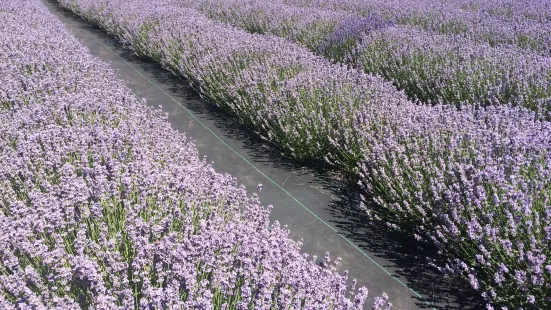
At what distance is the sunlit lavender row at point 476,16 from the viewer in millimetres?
6145

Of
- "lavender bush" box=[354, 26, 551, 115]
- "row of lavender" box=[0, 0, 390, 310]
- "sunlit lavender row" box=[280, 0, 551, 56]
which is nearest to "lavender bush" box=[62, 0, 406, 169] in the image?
"lavender bush" box=[354, 26, 551, 115]

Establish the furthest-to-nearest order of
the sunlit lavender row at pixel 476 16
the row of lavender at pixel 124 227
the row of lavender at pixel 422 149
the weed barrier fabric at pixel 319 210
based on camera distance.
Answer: the sunlit lavender row at pixel 476 16 → the weed barrier fabric at pixel 319 210 → the row of lavender at pixel 422 149 → the row of lavender at pixel 124 227

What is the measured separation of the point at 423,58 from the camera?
208 inches

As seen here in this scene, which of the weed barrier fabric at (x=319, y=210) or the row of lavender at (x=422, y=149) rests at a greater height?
the row of lavender at (x=422, y=149)

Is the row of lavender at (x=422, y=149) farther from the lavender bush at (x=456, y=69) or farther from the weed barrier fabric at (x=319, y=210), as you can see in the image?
the lavender bush at (x=456, y=69)

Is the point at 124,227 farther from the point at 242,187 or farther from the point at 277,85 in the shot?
the point at 277,85

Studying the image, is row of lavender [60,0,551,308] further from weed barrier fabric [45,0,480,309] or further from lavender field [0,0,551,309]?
weed barrier fabric [45,0,480,309]

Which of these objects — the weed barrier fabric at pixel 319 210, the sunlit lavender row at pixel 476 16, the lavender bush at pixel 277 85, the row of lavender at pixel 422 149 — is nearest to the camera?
the row of lavender at pixel 422 149

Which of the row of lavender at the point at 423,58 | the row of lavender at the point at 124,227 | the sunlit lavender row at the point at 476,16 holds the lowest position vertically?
the row of lavender at the point at 124,227

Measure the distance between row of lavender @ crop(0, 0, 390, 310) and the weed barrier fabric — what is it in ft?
0.98

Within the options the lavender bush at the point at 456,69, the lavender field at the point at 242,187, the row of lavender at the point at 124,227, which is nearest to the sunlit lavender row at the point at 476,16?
the lavender field at the point at 242,187

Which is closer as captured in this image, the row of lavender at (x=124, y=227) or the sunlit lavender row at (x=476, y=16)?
the row of lavender at (x=124, y=227)

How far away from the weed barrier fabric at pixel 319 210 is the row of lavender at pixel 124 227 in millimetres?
300

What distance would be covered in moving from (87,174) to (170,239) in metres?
0.75
